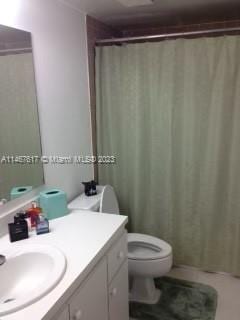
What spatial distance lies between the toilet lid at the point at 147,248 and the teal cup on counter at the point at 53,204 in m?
0.65

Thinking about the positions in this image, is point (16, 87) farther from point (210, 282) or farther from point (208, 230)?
point (210, 282)

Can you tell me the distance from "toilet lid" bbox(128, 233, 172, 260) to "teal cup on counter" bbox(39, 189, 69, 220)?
2.12 feet

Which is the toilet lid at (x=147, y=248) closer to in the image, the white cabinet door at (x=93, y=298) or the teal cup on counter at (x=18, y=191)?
Answer: the white cabinet door at (x=93, y=298)

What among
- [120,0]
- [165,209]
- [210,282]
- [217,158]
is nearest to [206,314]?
[210,282]

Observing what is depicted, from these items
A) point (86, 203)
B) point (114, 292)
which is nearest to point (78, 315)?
point (114, 292)

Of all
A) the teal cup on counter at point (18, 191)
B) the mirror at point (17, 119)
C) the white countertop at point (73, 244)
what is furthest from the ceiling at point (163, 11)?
the white countertop at point (73, 244)

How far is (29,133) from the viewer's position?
5.73 feet

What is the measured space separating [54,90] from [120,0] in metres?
0.71

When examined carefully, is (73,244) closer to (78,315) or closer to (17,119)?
(78,315)

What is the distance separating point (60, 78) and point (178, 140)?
3.31 ft

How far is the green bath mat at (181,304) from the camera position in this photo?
2008 millimetres

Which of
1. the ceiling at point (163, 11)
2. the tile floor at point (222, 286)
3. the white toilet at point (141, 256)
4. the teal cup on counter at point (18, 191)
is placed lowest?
the tile floor at point (222, 286)

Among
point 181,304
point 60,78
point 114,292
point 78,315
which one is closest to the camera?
point 78,315

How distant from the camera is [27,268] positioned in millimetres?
1344
